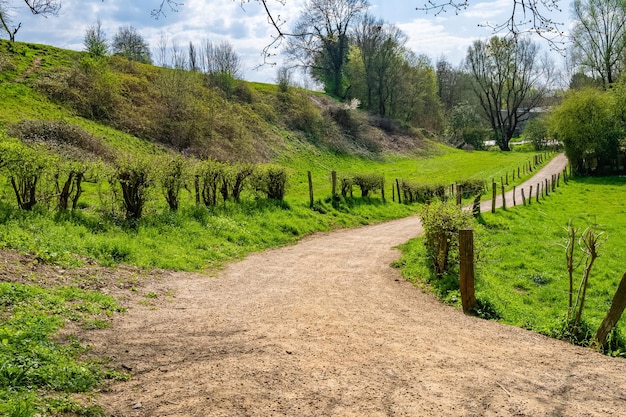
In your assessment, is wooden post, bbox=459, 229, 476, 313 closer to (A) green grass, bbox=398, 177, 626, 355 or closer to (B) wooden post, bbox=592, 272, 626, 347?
(A) green grass, bbox=398, 177, 626, 355

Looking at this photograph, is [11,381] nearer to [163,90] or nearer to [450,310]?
[450,310]

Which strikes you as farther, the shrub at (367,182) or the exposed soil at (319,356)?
the shrub at (367,182)

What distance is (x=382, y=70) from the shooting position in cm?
5775

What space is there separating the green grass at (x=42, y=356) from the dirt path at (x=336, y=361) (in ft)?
1.00

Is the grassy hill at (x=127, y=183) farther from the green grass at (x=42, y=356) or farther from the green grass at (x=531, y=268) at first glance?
the green grass at (x=531, y=268)

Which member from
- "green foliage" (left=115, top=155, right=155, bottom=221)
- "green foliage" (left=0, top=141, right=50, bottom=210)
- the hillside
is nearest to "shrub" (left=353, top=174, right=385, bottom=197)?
the hillside

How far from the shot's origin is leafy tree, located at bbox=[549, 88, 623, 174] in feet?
127

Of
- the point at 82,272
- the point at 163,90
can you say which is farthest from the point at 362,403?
the point at 163,90

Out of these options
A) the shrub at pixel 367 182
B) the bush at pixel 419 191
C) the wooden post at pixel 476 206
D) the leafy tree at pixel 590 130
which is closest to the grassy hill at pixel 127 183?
the shrub at pixel 367 182

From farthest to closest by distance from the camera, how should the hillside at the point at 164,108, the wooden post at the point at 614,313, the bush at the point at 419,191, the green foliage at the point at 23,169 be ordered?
the hillside at the point at 164,108
the bush at the point at 419,191
the green foliage at the point at 23,169
the wooden post at the point at 614,313

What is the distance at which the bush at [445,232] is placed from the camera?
34.9ft

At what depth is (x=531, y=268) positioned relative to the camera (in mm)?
13008

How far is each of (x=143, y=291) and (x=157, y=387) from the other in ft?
15.3

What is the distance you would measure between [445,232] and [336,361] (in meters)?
6.11
